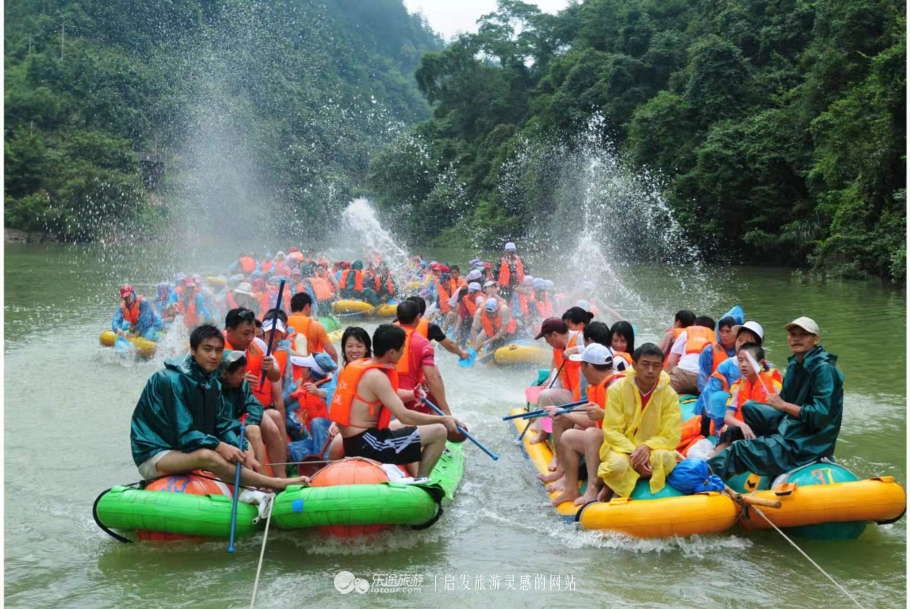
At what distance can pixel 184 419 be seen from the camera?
4.99m

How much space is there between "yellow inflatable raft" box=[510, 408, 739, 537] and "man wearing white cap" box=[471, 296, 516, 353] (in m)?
6.09

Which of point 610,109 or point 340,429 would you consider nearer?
point 340,429

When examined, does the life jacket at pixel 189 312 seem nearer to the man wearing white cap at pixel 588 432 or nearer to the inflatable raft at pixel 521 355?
the inflatable raft at pixel 521 355

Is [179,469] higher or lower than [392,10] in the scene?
lower

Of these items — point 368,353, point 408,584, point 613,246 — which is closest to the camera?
point 408,584

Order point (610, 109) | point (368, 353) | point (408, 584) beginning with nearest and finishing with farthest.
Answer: point (408, 584)
point (368, 353)
point (610, 109)

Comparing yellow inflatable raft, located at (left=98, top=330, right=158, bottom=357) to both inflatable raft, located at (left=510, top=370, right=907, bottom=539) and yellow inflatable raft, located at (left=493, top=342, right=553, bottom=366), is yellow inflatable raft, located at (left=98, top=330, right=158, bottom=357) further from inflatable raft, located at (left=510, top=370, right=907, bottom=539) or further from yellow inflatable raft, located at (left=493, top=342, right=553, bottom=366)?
inflatable raft, located at (left=510, top=370, right=907, bottom=539)

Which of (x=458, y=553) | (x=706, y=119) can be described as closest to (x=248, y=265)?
(x=458, y=553)

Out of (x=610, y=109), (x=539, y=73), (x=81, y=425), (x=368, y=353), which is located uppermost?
(x=539, y=73)

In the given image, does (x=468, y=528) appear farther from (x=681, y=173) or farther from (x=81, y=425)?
(x=681, y=173)

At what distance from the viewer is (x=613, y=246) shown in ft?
102

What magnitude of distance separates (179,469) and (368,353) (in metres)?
1.77

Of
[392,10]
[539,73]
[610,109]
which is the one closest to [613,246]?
[610,109]

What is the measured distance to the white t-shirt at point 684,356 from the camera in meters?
7.29
